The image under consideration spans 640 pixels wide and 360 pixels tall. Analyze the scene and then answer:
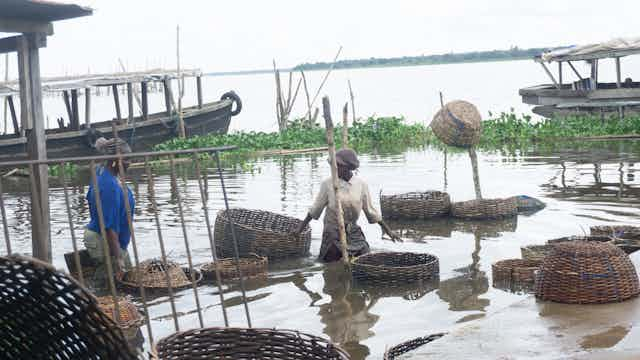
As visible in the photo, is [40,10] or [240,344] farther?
[40,10]

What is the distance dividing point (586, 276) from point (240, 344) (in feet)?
9.31

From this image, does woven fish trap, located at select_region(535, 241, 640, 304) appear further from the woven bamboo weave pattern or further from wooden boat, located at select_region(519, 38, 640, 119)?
wooden boat, located at select_region(519, 38, 640, 119)

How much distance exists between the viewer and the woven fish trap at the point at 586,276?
5992mm

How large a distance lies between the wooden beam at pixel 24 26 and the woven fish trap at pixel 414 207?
5.46 metres

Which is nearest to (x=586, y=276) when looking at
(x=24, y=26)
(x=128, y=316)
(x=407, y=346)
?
(x=407, y=346)

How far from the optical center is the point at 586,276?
6.00 metres

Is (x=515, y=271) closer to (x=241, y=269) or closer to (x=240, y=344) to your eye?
(x=241, y=269)

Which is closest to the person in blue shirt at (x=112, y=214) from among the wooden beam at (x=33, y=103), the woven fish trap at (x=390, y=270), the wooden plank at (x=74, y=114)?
the wooden beam at (x=33, y=103)

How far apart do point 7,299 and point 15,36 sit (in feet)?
16.5

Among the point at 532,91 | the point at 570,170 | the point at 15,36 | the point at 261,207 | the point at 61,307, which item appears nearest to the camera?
the point at 61,307

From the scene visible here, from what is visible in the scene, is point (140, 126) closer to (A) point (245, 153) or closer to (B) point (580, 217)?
(A) point (245, 153)

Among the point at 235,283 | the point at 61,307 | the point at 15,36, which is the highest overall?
the point at 15,36

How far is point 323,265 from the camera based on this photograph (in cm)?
896

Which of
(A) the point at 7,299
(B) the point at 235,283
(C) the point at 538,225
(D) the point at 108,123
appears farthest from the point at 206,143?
(A) the point at 7,299
